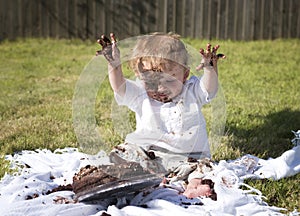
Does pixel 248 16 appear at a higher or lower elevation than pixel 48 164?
higher

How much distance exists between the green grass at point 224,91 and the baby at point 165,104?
18cm

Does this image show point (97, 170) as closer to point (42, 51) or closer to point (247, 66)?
point (247, 66)

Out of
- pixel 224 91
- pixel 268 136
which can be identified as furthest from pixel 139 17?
pixel 268 136

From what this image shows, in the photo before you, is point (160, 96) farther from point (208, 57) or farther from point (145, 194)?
point (145, 194)

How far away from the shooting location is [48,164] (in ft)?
9.36

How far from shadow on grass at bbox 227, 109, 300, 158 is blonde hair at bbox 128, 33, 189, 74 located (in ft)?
2.98

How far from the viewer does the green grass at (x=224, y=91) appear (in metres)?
3.13

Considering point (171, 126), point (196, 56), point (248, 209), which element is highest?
point (196, 56)

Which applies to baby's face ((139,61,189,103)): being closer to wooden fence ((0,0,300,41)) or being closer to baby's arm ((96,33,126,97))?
baby's arm ((96,33,126,97))

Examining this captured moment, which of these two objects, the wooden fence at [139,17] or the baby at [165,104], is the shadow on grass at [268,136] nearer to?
the baby at [165,104]

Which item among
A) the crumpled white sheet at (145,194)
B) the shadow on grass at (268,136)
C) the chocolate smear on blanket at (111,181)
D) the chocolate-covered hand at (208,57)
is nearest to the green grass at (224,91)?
the shadow on grass at (268,136)

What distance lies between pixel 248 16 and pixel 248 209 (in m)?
6.20

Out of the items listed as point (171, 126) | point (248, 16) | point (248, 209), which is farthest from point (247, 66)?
point (248, 209)

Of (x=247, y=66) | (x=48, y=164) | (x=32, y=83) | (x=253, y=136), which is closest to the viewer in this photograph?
(x=48, y=164)
